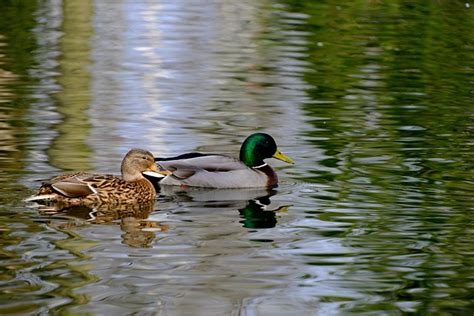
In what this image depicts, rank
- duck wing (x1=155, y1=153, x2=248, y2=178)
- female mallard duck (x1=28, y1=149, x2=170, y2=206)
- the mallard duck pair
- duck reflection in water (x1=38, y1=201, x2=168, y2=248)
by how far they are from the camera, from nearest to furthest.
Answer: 1. duck reflection in water (x1=38, y1=201, x2=168, y2=248)
2. female mallard duck (x1=28, y1=149, x2=170, y2=206)
3. the mallard duck pair
4. duck wing (x1=155, y1=153, x2=248, y2=178)

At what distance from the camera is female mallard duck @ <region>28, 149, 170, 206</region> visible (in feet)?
36.2

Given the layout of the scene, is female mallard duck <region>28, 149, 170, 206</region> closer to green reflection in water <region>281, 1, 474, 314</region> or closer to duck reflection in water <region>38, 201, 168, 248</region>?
duck reflection in water <region>38, 201, 168, 248</region>

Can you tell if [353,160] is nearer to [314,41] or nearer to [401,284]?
[401,284]

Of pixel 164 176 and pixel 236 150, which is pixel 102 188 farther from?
pixel 236 150

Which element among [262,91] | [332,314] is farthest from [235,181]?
[262,91]

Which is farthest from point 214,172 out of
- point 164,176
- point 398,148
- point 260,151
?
point 398,148

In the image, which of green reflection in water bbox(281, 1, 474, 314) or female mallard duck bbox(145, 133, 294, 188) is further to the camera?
female mallard duck bbox(145, 133, 294, 188)

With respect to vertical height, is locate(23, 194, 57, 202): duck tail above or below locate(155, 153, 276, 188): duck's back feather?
above

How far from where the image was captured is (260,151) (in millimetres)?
12977

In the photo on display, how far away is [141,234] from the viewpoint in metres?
10.2

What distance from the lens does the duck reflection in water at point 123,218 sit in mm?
10086

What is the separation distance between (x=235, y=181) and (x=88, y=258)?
3.45m

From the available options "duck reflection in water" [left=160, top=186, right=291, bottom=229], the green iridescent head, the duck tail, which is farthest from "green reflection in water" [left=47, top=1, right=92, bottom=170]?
the duck tail

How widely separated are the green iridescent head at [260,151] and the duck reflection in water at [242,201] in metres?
0.50
